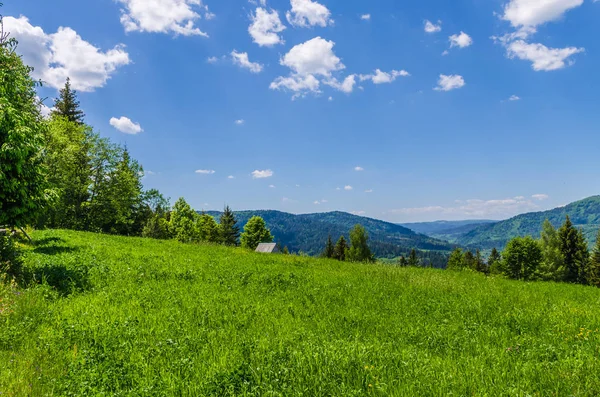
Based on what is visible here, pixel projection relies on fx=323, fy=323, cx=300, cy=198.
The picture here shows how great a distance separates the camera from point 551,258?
2408 inches

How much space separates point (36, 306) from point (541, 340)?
474 inches

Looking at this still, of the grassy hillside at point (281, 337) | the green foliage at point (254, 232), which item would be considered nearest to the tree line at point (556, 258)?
the grassy hillside at point (281, 337)

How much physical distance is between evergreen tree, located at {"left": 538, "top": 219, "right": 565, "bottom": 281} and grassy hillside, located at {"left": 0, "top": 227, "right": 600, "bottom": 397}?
→ 56.6 metres

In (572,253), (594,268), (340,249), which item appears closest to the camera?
(594,268)

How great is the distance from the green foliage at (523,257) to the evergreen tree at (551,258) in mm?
1471

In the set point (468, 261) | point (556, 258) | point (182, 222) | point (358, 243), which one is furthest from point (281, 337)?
point (468, 261)

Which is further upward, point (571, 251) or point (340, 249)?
point (571, 251)

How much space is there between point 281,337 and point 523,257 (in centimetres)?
6657

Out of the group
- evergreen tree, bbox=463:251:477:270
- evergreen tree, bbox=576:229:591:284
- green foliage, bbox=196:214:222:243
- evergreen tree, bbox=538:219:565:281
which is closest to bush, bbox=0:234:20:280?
evergreen tree, bbox=538:219:565:281

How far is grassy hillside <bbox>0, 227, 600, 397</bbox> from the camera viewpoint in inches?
189

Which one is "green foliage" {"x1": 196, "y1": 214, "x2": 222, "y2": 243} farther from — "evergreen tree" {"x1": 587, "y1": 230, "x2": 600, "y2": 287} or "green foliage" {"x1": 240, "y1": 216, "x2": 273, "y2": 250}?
"evergreen tree" {"x1": 587, "y1": 230, "x2": 600, "y2": 287}

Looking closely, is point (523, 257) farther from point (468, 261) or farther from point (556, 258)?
point (468, 261)

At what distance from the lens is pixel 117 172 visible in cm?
4694

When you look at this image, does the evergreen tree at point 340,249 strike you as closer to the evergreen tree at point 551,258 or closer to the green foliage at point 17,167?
the evergreen tree at point 551,258
